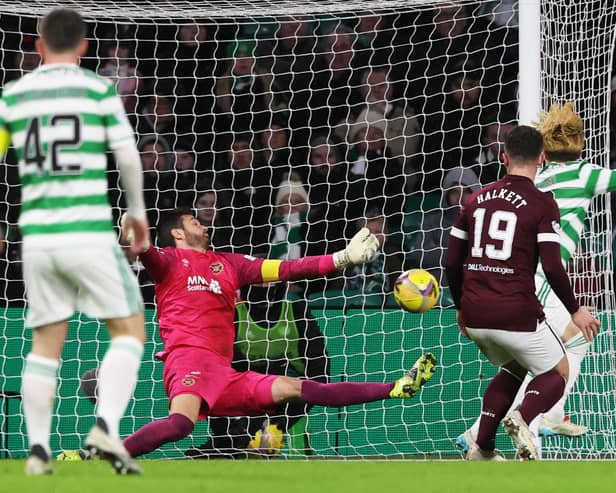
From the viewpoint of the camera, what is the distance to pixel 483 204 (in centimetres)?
610

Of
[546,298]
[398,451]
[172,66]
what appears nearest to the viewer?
[546,298]

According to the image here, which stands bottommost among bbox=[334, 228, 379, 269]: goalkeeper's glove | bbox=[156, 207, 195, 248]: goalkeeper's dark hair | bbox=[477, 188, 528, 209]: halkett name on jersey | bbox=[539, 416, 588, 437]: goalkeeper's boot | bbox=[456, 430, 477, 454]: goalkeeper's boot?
bbox=[456, 430, 477, 454]: goalkeeper's boot

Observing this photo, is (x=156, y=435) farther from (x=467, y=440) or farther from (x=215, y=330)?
(x=467, y=440)

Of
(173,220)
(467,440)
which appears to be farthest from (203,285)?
(467,440)

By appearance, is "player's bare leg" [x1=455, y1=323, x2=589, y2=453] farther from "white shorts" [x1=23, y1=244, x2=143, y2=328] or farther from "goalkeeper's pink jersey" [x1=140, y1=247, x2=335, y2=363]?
"white shorts" [x1=23, y1=244, x2=143, y2=328]

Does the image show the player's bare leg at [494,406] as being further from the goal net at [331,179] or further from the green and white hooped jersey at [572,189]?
the goal net at [331,179]

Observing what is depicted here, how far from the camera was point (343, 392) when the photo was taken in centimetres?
Result: 716

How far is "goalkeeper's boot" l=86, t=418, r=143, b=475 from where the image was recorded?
424 cm

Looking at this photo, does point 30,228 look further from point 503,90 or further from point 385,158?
point 503,90

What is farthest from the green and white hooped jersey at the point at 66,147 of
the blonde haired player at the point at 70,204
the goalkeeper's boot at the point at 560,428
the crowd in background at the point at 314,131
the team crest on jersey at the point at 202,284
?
the crowd in background at the point at 314,131

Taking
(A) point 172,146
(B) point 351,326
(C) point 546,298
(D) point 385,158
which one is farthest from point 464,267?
(A) point 172,146

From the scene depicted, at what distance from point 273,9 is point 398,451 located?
3161mm

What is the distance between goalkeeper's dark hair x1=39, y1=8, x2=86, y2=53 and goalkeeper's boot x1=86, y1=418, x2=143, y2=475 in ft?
4.20

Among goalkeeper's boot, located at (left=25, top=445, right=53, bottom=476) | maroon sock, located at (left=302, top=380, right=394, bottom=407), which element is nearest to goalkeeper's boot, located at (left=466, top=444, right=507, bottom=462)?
maroon sock, located at (left=302, top=380, right=394, bottom=407)
